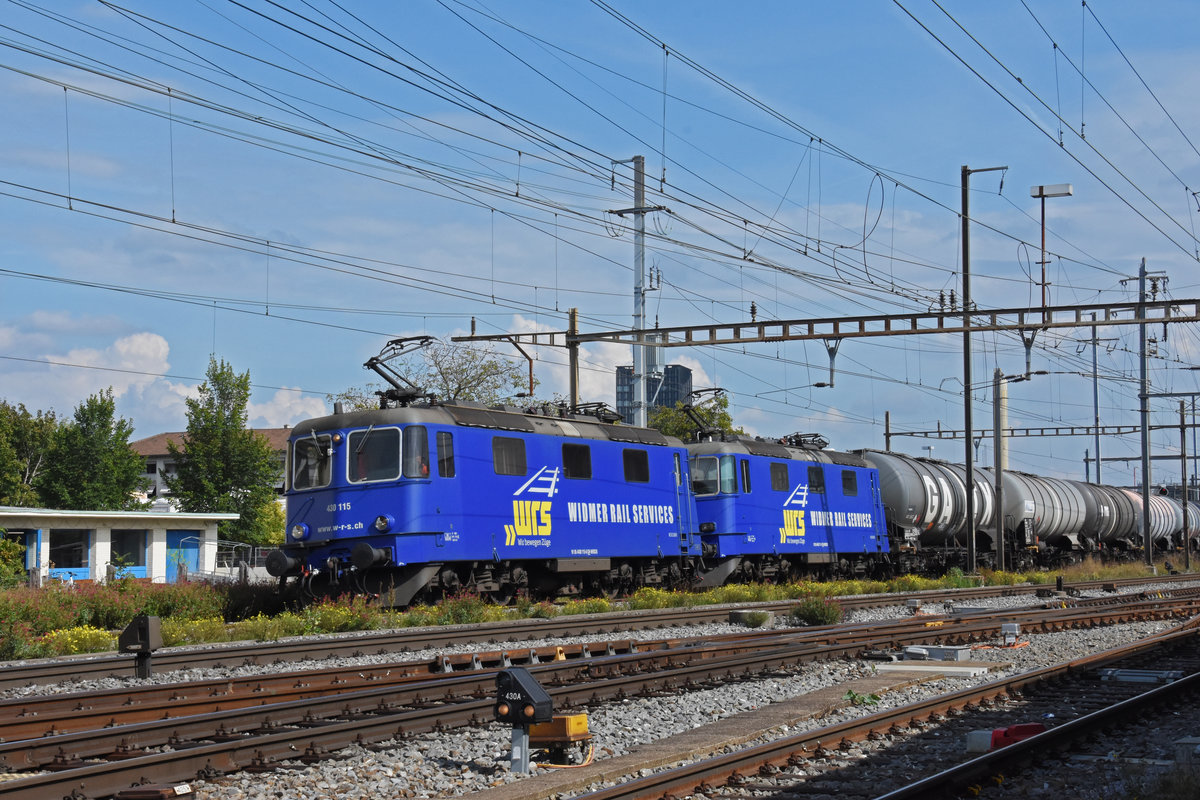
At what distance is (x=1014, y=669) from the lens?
14.0 metres

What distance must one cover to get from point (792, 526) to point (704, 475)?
3.14m

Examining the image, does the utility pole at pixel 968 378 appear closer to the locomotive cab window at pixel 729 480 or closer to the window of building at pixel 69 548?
the locomotive cab window at pixel 729 480

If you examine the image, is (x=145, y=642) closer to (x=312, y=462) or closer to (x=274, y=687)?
(x=274, y=687)

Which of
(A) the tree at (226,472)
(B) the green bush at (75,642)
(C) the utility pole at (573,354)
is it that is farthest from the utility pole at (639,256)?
(A) the tree at (226,472)

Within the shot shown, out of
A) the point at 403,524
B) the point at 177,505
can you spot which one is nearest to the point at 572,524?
the point at 403,524

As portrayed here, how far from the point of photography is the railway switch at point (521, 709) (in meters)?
8.26

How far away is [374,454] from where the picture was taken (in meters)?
20.0

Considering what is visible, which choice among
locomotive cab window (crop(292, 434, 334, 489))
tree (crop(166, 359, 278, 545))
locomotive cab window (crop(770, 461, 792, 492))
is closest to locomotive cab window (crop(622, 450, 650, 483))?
locomotive cab window (crop(770, 461, 792, 492))

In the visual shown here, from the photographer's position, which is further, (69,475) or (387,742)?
(69,475)

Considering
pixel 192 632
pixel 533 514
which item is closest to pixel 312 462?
pixel 533 514

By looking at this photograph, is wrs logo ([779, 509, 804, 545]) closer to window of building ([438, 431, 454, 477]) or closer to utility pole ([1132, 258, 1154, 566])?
window of building ([438, 431, 454, 477])

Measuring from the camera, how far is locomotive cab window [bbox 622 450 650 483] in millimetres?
24500

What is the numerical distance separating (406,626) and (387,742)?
9691mm

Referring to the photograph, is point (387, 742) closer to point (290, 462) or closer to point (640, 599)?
point (290, 462)
